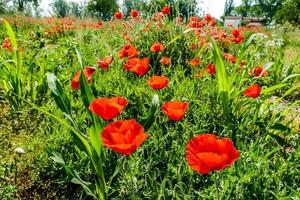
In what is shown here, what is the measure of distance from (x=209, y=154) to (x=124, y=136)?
345 mm

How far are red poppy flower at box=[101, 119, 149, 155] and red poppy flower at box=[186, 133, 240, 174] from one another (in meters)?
0.19

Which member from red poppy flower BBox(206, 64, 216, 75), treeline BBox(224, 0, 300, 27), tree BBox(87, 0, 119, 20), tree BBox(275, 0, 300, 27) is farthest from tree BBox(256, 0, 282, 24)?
red poppy flower BBox(206, 64, 216, 75)

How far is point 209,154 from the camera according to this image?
3.41 feet

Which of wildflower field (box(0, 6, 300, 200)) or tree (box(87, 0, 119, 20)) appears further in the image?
tree (box(87, 0, 119, 20))

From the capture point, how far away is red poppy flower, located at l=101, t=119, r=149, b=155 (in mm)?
1177

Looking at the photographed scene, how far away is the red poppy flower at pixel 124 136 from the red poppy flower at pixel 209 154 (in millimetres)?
186

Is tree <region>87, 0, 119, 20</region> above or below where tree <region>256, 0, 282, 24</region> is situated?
above

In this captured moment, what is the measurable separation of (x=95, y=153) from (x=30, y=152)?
28.0 inches

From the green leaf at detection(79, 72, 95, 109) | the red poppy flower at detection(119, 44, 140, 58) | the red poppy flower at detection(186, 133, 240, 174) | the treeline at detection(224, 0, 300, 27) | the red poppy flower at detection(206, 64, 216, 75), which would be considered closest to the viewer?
the red poppy flower at detection(186, 133, 240, 174)

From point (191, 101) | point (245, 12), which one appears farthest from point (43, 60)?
point (245, 12)

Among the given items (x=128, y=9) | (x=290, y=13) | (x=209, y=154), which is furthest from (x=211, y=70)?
(x=290, y=13)

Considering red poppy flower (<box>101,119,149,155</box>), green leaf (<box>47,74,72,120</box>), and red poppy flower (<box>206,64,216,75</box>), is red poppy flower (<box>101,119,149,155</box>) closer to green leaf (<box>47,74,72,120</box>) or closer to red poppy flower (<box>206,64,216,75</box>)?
green leaf (<box>47,74,72,120</box>)

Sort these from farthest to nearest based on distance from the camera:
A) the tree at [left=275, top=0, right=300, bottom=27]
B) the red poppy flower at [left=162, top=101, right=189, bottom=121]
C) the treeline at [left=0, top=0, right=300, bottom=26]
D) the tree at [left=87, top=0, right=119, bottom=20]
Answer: the tree at [left=87, top=0, right=119, bottom=20]
the tree at [left=275, top=0, right=300, bottom=27]
the treeline at [left=0, top=0, right=300, bottom=26]
the red poppy flower at [left=162, top=101, right=189, bottom=121]

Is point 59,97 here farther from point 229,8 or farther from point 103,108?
point 229,8
